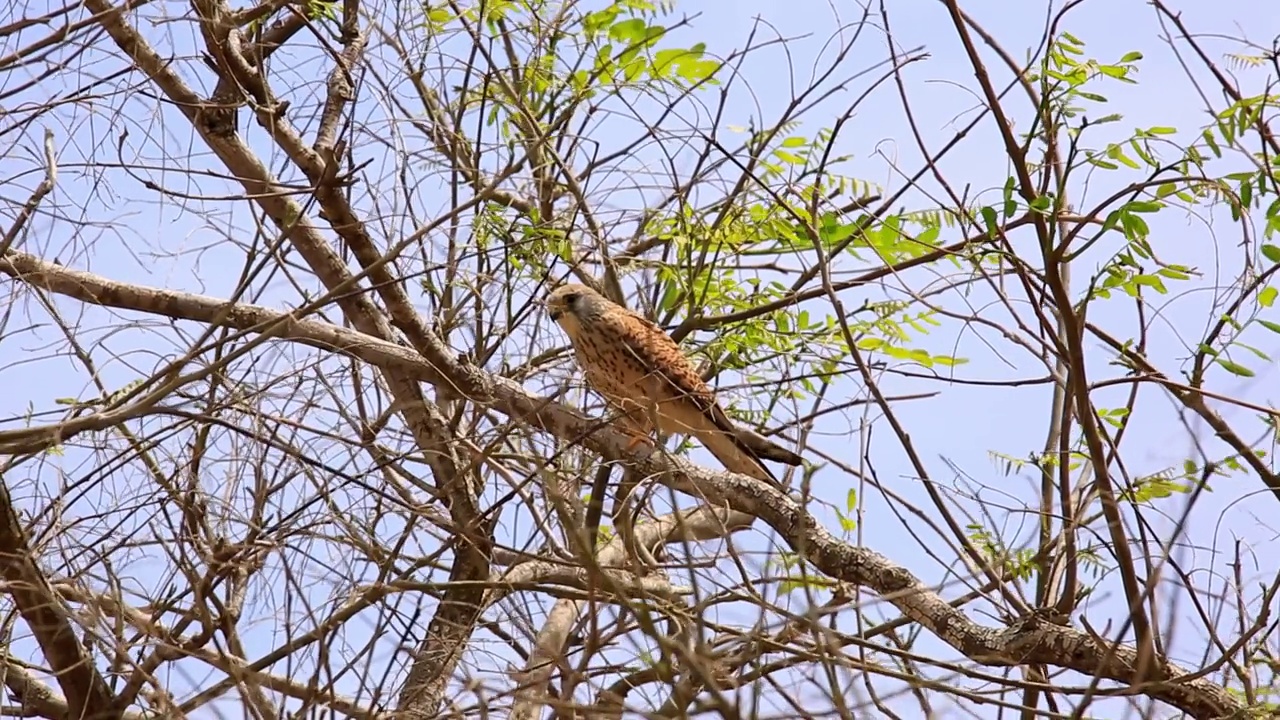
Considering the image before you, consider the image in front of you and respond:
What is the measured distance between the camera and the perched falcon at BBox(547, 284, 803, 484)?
385cm

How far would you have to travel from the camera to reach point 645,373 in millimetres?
4078

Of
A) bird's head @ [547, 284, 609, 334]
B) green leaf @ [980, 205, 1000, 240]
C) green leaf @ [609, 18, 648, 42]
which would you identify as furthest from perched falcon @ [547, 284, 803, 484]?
green leaf @ [980, 205, 1000, 240]

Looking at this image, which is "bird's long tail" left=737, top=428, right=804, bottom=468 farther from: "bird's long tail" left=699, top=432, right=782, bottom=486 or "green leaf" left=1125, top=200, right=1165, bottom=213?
"green leaf" left=1125, top=200, right=1165, bottom=213

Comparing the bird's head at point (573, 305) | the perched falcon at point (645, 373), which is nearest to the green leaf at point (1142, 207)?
the perched falcon at point (645, 373)

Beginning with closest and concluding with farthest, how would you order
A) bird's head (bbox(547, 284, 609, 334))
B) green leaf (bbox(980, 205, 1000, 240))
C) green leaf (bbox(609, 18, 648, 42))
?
green leaf (bbox(980, 205, 1000, 240))
green leaf (bbox(609, 18, 648, 42))
bird's head (bbox(547, 284, 609, 334))

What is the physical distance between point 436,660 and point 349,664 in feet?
1.96

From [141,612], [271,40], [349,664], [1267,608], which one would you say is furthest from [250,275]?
[1267,608]

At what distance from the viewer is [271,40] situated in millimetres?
3707

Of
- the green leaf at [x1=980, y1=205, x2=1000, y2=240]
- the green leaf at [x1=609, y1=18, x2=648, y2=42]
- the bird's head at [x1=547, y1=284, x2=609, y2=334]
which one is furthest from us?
the bird's head at [x1=547, y1=284, x2=609, y2=334]

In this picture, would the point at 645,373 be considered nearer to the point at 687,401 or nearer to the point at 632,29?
the point at 687,401

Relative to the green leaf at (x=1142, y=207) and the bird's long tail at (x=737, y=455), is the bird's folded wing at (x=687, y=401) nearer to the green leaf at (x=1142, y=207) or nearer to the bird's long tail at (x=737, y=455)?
the bird's long tail at (x=737, y=455)

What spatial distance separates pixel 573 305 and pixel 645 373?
1.13 feet

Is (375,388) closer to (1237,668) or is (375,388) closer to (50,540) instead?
(50,540)

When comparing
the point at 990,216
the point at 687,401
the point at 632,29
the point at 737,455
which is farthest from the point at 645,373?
the point at 990,216
